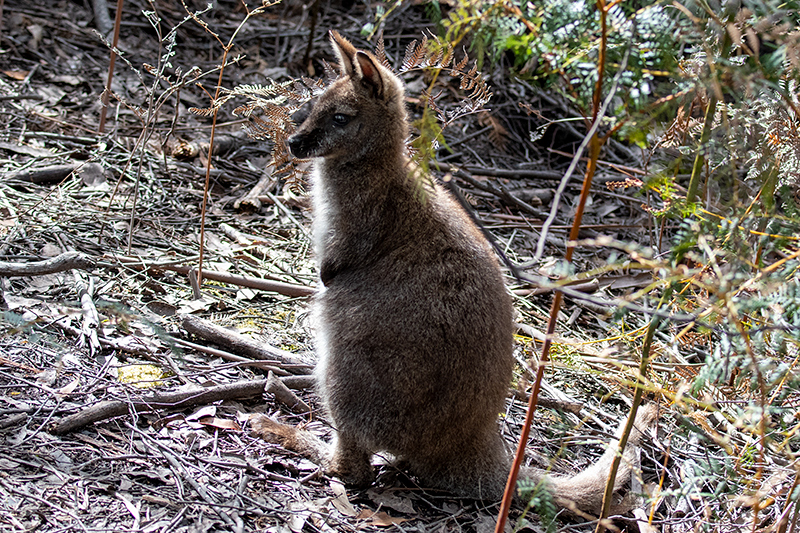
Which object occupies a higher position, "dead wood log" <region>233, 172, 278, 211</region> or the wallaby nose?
the wallaby nose

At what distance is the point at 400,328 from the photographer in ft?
10.4

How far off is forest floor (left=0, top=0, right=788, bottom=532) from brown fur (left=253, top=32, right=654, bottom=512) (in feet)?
0.61

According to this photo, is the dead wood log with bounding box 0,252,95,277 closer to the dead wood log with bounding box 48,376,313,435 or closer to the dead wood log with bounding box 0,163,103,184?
the dead wood log with bounding box 48,376,313,435

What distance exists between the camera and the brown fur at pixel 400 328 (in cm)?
315

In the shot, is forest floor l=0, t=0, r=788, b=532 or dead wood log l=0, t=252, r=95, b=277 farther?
dead wood log l=0, t=252, r=95, b=277

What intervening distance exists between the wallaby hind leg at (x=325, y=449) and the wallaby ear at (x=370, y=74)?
1.75 metres

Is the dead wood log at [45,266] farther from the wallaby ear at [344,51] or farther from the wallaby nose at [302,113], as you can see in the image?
the wallaby ear at [344,51]

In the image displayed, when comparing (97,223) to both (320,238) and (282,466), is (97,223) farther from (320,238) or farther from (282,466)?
(282,466)

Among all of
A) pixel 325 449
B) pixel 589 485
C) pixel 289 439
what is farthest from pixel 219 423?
pixel 589 485

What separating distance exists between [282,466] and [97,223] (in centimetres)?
257

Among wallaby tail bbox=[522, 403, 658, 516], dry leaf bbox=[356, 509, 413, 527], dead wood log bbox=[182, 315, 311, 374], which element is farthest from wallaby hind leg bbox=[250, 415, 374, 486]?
wallaby tail bbox=[522, 403, 658, 516]

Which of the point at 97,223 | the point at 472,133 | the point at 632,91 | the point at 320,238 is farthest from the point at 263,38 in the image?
the point at 632,91

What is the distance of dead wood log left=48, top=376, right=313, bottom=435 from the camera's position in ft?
10.1

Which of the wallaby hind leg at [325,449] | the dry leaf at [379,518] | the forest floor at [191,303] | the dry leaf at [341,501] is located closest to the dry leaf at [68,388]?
the forest floor at [191,303]
